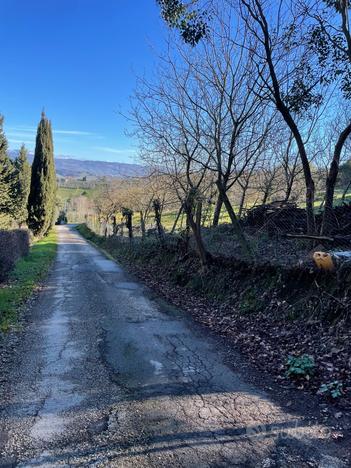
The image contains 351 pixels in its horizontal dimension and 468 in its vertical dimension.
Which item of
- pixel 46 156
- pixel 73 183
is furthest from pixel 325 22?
pixel 73 183

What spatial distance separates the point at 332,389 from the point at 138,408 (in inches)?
91.1

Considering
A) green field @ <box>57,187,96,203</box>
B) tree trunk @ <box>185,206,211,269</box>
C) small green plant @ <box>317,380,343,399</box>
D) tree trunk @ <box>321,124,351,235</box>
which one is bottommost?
small green plant @ <box>317,380,343,399</box>

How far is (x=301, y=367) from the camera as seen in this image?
4988mm

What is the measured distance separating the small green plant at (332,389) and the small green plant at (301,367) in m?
0.32

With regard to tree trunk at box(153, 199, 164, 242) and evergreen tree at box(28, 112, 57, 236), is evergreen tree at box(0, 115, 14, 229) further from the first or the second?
evergreen tree at box(28, 112, 57, 236)

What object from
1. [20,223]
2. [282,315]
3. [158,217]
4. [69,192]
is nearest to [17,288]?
[158,217]

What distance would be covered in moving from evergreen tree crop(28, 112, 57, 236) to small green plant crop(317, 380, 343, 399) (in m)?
35.9

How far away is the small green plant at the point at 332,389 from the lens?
435 cm

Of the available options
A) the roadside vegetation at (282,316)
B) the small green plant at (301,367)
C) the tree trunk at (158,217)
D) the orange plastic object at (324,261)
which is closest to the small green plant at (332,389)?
the roadside vegetation at (282,316)

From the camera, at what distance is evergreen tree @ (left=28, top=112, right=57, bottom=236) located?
3694 centimetres

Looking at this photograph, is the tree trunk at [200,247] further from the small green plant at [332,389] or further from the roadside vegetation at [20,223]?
the small green plant at [332,389]

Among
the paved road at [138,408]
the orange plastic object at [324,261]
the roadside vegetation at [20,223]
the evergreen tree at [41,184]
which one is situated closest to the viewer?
the paved road at [138,408]

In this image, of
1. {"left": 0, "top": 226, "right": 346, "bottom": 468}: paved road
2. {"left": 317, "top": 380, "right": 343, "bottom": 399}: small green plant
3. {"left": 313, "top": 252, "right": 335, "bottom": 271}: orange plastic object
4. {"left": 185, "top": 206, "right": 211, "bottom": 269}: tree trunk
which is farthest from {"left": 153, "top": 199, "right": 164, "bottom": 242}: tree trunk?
{"left": 317, "top": 380, "right": 343, "bottom": 399}: small green plant

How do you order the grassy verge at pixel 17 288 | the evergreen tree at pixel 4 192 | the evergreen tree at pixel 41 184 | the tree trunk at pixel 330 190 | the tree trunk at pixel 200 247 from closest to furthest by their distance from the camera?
the grassy verge at pixel 17 288
the tree trunk at pixel 330 190
the tree trunk at pixel 200 247
the evergreen tree at pixel 4 192
the evergreen tree at pixel 41 184
